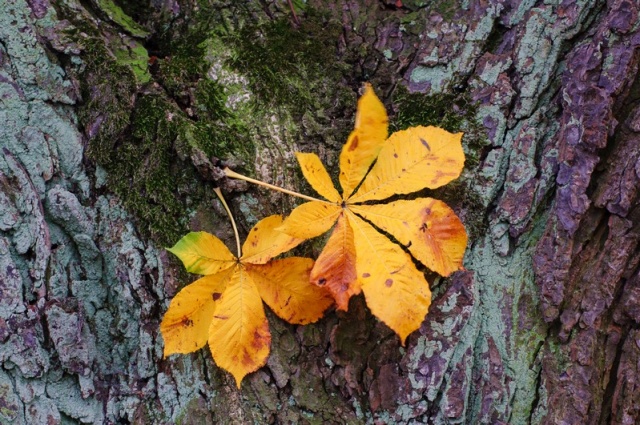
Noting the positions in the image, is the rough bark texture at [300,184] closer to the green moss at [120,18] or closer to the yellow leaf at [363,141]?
the green moss at [120,18]

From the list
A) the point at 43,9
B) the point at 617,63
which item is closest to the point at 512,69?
the point at 617,63

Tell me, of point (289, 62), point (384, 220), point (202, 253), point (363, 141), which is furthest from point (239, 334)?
point (289, 62)

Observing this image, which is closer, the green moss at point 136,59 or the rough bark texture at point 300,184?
the rough bark texture at point 300,184

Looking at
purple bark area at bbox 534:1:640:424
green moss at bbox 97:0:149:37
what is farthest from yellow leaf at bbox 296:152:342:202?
green moss at bbox 97:0:149:37

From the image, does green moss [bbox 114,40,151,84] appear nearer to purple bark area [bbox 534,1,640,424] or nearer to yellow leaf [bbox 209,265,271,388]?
yellow leaf [bbox 209,265,271,388]

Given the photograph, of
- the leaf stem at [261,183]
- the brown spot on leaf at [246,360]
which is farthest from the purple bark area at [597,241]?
the brown spot on leaf at [246,360]

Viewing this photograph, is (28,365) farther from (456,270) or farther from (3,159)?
(456,270)
